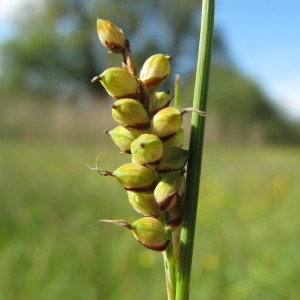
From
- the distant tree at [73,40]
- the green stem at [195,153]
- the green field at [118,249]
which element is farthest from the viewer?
the distant tree at [73,40]

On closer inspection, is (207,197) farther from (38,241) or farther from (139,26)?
(139,26)

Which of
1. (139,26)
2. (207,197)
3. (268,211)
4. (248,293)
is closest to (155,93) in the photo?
(248,293)

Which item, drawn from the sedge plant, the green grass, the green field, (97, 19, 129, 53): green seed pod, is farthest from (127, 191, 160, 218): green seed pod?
the green field

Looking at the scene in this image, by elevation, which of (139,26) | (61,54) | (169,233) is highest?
(139,26)

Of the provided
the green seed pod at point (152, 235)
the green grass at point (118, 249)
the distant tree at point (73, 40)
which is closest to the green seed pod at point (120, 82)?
the green seed pod at point (152, 235)

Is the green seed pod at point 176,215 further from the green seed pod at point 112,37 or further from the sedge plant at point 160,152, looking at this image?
the green seed pod at point 112,37

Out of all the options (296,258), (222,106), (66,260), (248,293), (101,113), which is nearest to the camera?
(248,293)
